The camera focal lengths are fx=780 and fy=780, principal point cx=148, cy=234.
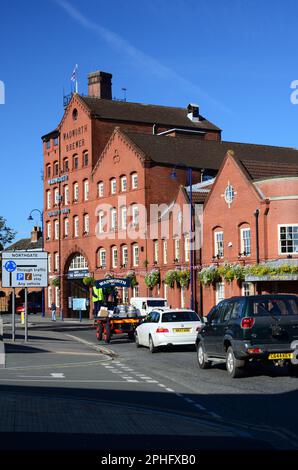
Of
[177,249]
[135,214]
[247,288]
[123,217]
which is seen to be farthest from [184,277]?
[123,217]

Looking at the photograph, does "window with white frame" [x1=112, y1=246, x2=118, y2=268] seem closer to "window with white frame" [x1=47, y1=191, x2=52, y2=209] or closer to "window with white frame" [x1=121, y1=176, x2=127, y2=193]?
"window with white frame" [x1=121, y1=176, x2=127, y2=193]

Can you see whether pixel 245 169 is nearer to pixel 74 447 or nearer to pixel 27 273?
pixel 27 273

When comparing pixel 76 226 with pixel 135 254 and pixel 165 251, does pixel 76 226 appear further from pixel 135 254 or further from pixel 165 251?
pixel 165 251

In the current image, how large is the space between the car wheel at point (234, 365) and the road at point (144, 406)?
0.21 m

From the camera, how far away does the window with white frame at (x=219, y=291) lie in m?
50.3

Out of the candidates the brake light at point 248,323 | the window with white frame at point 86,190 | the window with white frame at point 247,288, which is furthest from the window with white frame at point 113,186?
the brake light at point 248,323

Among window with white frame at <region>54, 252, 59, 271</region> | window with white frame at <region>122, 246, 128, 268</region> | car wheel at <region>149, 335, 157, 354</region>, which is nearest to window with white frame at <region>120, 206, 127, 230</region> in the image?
window with white frame at <region>122, 246, 128, 268</region>

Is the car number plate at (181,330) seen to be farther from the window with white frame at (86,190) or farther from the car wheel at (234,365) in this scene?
the window with white frame at (86,190)

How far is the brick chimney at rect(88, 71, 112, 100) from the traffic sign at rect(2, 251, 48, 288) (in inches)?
2053

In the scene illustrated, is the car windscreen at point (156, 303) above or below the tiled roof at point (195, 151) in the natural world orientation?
below

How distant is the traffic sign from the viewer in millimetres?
32594

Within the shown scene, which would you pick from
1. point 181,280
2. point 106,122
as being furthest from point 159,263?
point 106,122
